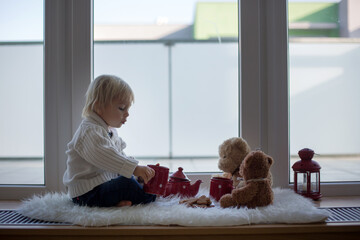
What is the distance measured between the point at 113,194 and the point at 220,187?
15.0 inches

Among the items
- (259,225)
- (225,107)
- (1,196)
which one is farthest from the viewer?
(225,107)

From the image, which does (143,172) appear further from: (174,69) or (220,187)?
(174,69)

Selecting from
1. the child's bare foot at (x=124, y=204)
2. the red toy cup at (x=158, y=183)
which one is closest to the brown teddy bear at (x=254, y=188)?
the red toy cup at (x=158, y=183)

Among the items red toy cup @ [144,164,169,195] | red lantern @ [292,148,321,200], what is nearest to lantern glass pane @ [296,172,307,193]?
red lantern @ [292,148,321,200]

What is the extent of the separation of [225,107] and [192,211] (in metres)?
0.62

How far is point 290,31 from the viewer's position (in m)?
1.40

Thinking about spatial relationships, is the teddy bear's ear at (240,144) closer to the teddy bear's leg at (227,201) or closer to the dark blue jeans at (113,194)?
the teddy bear's leg at (227,201)

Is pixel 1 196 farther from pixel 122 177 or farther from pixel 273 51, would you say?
pixel 273 51

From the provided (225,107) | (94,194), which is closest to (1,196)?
(94,194)

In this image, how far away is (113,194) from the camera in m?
1.06

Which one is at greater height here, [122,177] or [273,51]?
[273,51]

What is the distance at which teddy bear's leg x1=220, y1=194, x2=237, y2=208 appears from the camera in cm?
104

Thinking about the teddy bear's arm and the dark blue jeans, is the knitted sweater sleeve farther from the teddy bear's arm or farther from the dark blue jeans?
the teddy bear's arm

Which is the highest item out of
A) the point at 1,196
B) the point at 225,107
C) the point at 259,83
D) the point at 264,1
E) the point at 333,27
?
the point at 264,1
